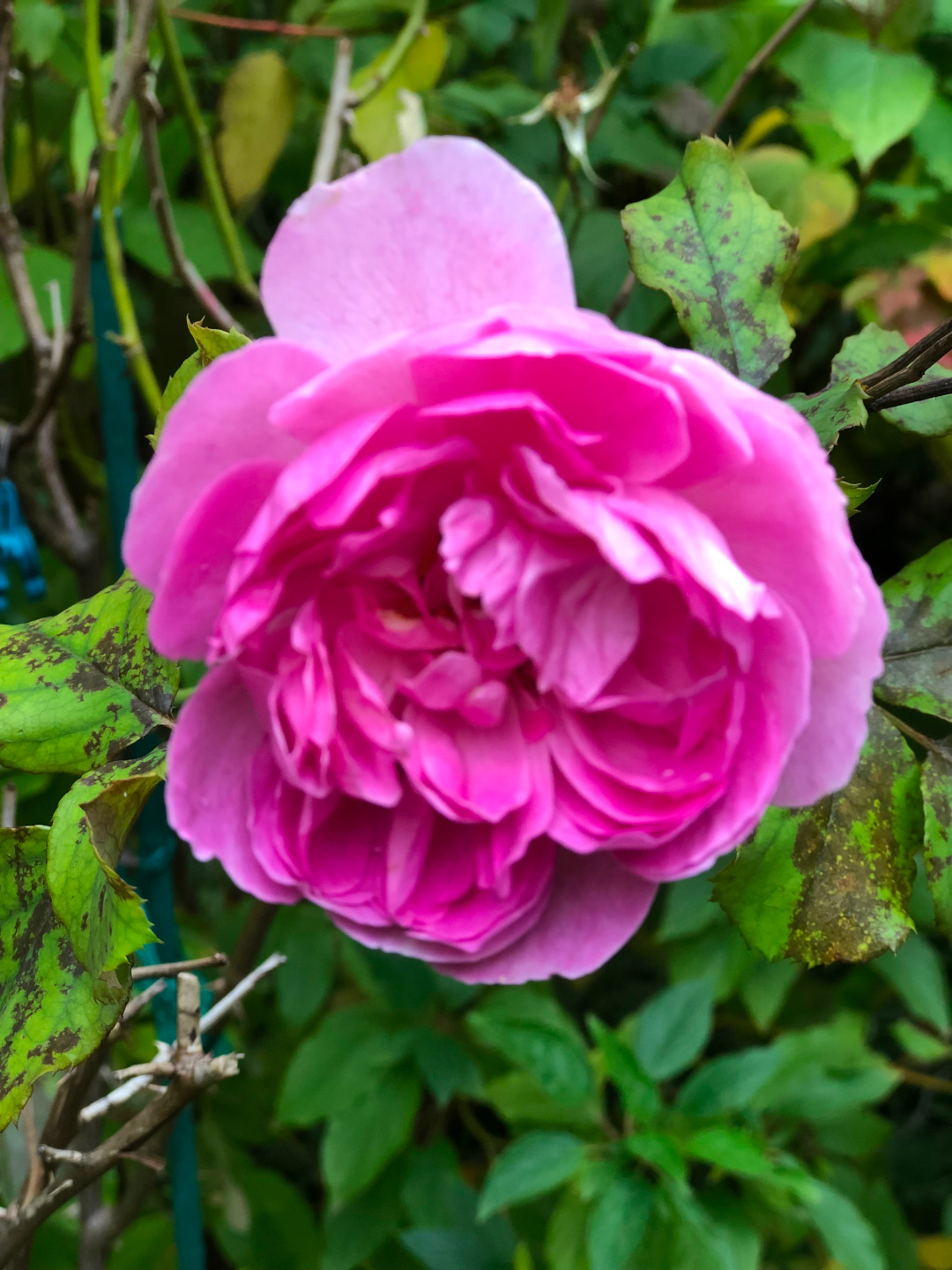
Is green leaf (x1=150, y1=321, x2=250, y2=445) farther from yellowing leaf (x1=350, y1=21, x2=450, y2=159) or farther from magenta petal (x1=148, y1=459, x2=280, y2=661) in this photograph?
yellowing leaf (x1=350, y1=21, x2=450, y2=159)

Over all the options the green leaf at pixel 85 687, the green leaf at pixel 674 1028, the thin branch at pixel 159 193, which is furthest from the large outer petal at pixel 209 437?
the green leaf at pixel 674 1028

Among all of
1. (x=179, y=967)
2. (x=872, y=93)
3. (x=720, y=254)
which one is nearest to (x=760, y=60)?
(x=872, y=93)

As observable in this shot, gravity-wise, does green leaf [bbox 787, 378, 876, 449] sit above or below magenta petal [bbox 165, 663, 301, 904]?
above

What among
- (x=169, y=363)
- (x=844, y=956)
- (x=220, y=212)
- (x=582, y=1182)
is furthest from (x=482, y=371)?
(x=169, y=363)

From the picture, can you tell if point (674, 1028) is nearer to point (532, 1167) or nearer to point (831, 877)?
point (532, 1167)

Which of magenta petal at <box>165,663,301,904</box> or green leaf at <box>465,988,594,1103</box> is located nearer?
magenta petal at <box>165,663,301,904</box>

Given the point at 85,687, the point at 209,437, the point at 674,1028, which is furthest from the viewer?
the point at 674,1028

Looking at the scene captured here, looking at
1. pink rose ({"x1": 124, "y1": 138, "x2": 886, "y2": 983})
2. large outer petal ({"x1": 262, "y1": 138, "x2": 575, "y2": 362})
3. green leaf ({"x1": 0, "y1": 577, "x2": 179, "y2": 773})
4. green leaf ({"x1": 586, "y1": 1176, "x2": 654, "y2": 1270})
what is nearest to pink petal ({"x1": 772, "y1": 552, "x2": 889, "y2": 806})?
pink rose ({"x1": 124, "y1": 138, "x2": 886, "y2": 983})

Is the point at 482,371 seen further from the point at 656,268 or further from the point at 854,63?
the point at 854,63
